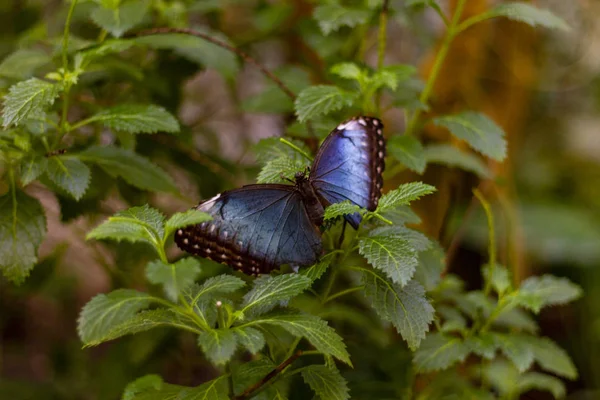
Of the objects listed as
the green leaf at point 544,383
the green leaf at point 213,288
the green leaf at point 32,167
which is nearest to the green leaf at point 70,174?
the green leaf at point 32,167

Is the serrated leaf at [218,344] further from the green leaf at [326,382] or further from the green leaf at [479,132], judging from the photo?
the green leaf at [479,132]

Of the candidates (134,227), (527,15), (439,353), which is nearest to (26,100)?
(134,227)

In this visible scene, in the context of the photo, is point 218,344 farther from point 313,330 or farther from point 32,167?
point 32,167

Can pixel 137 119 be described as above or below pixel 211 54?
below

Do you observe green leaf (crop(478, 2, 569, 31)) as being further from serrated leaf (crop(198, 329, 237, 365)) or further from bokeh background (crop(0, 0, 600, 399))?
serrated leaf (crop(198, 329, 237, 365))

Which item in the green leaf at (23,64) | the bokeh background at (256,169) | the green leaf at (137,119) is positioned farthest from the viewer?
the bokeh background at (256,169)

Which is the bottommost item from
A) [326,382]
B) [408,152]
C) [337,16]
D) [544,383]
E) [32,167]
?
[544,383]
